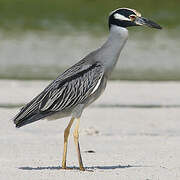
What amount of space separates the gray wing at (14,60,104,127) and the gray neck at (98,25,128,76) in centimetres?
9

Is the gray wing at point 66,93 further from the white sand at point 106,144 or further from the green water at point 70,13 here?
the green water at point 70,13

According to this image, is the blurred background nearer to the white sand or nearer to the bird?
the white sand

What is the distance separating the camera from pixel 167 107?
54.1 ft

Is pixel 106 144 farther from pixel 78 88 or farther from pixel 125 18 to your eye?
pixel 125 18

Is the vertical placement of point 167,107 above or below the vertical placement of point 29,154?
below

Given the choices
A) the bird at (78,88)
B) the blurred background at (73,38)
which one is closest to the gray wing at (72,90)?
the bird at (78,88)

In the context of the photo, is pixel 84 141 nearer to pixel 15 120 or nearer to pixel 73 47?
pixel 15 120

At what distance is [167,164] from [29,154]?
70.1 inches

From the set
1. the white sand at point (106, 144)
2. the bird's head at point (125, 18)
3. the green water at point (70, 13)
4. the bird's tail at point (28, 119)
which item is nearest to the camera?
the white sand at point (106, 144)

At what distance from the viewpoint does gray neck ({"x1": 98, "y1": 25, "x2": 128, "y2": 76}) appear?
9.02 metres

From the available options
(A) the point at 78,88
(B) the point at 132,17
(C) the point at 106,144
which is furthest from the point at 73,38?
(A) the point at 78,88

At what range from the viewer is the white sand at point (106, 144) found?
874cm

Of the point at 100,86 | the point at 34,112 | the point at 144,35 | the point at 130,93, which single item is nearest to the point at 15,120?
the point at 34,112

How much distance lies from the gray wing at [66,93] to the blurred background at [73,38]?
13.6 m
